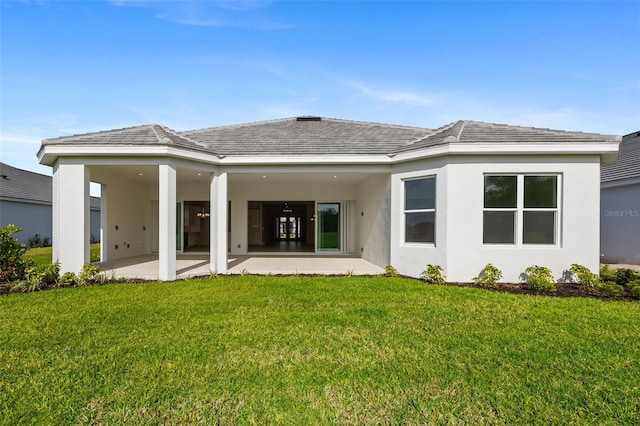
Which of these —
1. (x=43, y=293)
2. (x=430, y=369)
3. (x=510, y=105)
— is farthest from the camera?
(x=510, y=105)

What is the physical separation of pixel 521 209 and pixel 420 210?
8.51 feet

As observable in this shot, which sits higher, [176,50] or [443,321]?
[176,50]

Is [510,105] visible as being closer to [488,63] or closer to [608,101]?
[488,63]

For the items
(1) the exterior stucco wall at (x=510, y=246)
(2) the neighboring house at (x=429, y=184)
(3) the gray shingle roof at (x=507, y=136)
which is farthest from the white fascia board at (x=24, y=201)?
(1) the exterior stucco wall at (x=510, y=246)

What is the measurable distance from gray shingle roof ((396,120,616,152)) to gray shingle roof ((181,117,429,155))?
5.28 feet

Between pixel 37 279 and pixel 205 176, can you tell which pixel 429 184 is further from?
pixel 37 279

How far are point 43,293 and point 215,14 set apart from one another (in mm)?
9287

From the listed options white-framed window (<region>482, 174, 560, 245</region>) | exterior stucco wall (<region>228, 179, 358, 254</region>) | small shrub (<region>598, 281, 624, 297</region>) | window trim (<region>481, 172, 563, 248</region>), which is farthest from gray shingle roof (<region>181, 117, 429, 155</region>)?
small shrub (<region>598, 281, 624, 297</region>)

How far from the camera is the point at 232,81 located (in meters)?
11.5

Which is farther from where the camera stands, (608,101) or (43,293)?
(608,101)

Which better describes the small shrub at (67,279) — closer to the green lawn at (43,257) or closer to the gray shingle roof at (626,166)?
the green lawn at (43,257)

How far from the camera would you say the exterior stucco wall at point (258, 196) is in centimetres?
1407

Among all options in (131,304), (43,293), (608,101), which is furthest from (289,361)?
(608,101)

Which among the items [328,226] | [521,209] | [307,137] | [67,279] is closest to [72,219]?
[67,279]
